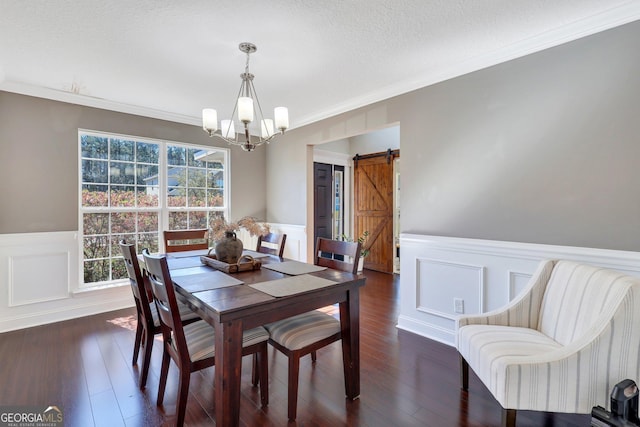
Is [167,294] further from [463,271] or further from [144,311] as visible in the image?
[463,271]

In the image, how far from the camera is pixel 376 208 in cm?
560

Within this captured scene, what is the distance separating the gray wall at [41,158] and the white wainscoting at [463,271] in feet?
12.2

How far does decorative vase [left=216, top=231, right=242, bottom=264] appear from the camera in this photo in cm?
220

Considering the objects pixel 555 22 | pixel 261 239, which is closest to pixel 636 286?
pixel 555 22

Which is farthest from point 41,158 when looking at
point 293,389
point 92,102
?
point 293,389

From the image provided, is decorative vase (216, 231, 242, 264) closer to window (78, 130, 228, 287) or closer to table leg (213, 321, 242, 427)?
table leg (213, 321, 242, 427)

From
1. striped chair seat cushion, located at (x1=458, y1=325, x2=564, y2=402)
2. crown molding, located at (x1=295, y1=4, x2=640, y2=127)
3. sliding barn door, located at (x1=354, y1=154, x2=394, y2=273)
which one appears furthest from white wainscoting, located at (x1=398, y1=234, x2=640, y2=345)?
sliding barn door, located at (x1=354, y1=154, x2=394, y2=273)

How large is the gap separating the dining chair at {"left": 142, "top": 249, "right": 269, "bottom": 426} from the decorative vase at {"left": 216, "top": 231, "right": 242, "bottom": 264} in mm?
509

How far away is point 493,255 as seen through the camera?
2.44 metres

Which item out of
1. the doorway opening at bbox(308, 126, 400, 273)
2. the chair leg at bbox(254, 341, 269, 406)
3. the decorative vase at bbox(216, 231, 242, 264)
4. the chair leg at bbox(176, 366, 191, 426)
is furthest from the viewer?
the doorway opening at bbox(308, 126, 400, 273)

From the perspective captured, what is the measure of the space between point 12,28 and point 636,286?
4.03 meters

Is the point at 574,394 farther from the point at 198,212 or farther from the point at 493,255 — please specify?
the point at 198,212

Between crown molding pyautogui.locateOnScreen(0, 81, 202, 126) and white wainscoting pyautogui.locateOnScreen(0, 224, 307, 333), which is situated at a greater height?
crown molding pyautogui.locateOnScreen(0, 81, 202, 126)

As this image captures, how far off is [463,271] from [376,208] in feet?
10.0
